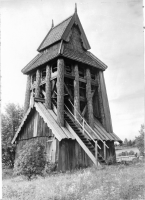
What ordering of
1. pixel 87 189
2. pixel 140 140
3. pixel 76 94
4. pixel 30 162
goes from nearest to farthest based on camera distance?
pixel 87 189, pixel 140 140, pixel 30 162, pixel 76 94

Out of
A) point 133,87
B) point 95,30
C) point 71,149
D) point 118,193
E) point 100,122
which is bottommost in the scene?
point 118,193

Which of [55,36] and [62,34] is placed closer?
[62,34]

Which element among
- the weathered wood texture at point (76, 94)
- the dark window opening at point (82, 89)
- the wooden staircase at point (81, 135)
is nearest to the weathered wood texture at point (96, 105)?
the dark window opening at point (82, 89)

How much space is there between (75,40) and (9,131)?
29.2 feet

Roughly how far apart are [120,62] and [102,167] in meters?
5.93

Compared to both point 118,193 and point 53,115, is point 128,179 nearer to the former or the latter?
point 118,193

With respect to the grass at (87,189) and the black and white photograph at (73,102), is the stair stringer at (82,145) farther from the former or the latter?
the grass at (87,189)

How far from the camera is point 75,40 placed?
657 inches

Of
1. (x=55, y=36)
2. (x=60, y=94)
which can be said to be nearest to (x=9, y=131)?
Answer: (x=60, y=94)

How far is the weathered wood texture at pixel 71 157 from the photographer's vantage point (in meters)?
13.2

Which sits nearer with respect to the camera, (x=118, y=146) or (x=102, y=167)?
(x=102, y=167)

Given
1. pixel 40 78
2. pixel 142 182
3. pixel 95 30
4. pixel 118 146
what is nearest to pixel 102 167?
pixel 142 182

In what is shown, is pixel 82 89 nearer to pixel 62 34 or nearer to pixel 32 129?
pixel 62 34

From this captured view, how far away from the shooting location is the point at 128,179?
8562 millimetres
